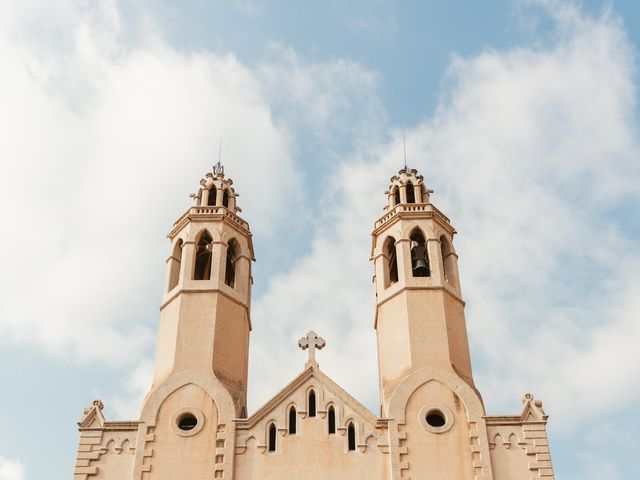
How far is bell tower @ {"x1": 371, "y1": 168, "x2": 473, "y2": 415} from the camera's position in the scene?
25406 millimetres

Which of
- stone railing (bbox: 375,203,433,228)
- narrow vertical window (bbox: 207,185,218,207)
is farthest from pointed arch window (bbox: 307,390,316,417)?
narrow vertical window (bbox: 207,185,218,207)

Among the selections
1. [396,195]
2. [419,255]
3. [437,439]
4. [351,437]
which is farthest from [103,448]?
[396,195]

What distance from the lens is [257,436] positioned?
23.7 m

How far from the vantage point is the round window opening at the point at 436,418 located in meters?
24.0

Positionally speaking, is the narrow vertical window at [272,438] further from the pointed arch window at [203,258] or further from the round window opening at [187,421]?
the pointed arch window at [203,258]

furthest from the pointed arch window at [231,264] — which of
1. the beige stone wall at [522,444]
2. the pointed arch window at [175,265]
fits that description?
the beige stone wall at [522,444]

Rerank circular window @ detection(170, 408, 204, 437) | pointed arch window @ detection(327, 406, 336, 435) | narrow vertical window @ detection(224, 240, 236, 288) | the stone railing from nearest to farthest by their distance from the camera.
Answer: circular window @ detection(170, 408, 204, 437) < pointed arch window @ detection(327, 406, 336, 435) < narrow vertical window @ detection(224, 240, 236, 288) < the stone railing

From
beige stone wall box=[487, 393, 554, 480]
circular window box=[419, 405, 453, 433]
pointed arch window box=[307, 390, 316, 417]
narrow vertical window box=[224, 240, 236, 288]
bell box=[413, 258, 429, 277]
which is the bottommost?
beige stone wall box=[487, 393, 554, 480]

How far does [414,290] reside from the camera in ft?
87.9

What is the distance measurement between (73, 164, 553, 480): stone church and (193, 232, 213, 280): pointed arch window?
2.59 ft

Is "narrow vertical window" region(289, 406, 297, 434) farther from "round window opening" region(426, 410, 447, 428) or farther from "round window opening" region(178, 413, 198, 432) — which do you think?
"round window opening" region(426, 410, 447, 428)

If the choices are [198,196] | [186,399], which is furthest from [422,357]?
[198,196]

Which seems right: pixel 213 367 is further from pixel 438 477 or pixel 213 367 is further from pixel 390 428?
pixel 438 477

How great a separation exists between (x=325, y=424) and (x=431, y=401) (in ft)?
10.1
